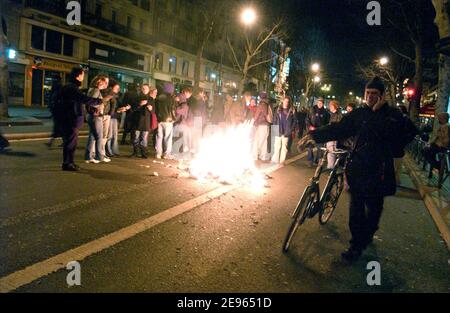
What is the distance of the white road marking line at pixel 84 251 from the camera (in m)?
3.43

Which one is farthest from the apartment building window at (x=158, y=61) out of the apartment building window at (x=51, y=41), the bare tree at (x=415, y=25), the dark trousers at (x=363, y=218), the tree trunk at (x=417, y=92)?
the dark trousers at (x=363, y=218)

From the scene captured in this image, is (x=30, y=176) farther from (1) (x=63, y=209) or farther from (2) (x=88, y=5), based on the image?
(2) (x=88, y=5)

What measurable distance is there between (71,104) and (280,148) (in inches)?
254

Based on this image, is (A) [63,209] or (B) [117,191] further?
(B) [117,191]

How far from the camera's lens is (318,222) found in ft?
20.0

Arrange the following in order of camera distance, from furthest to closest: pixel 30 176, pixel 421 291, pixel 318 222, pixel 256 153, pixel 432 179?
pixel 256 153 → pixel 432 179 → pixel 30 176 → pixel 318 222 → pixel 421 291

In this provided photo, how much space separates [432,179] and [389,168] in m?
7.42

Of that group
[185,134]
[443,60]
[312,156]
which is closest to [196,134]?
[185,134]

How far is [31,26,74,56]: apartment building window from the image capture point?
29.1 m

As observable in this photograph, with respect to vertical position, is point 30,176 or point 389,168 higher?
point 389,168

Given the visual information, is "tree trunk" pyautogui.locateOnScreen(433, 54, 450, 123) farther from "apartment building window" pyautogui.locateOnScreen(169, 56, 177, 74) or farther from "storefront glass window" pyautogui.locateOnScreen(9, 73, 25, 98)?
"apartment building window" pyautogui.locateOnScreen(169, 56, 177, 74)

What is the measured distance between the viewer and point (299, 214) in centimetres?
485

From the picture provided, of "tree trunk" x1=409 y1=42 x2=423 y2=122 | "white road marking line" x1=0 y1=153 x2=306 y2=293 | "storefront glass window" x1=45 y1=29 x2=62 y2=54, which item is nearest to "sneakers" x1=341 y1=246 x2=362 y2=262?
"white road marking line" x1=0 y1=153 x2=306 y2=293

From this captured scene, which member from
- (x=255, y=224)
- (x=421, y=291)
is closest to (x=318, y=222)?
(x=255, y=224)
